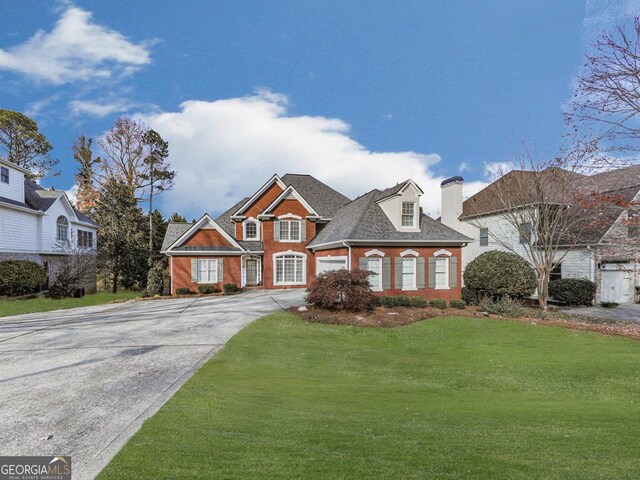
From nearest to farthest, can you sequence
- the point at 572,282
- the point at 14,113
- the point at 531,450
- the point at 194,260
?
the point at 531,450 < the point at 572,282 < the point at 194,260 < the point at 14,113

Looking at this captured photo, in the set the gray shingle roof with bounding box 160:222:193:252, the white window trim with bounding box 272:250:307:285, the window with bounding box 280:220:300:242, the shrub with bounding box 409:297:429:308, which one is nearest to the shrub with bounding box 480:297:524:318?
the shrub with bounding box 409:297:429:308

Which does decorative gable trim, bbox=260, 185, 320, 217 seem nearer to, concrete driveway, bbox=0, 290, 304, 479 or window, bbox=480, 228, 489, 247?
concrete driveway, bbox=0, 290, 304, 479

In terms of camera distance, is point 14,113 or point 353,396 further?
point 14,113

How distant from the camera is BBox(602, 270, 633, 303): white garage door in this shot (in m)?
26.3

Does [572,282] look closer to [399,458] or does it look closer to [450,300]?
[450,300]

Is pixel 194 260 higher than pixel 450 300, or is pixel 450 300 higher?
pixel 194 260

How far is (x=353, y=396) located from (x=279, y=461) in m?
3.77

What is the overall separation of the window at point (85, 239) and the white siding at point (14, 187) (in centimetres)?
670

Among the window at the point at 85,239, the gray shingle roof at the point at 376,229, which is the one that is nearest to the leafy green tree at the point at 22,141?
the window at the point at 85,239

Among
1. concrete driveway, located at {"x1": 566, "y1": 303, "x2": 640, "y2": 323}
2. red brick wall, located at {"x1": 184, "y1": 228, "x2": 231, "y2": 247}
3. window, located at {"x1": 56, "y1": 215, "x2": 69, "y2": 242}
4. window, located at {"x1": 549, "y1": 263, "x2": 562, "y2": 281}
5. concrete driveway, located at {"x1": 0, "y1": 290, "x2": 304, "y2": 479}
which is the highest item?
window, located at {"x1": 56, "y1": 215, "x2": 69, "y2": 242}

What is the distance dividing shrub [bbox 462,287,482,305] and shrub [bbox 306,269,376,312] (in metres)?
8.93

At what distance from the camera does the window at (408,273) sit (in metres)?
23.1

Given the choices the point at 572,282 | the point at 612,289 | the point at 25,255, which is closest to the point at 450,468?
the point at 572,282

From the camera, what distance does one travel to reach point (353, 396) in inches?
311
